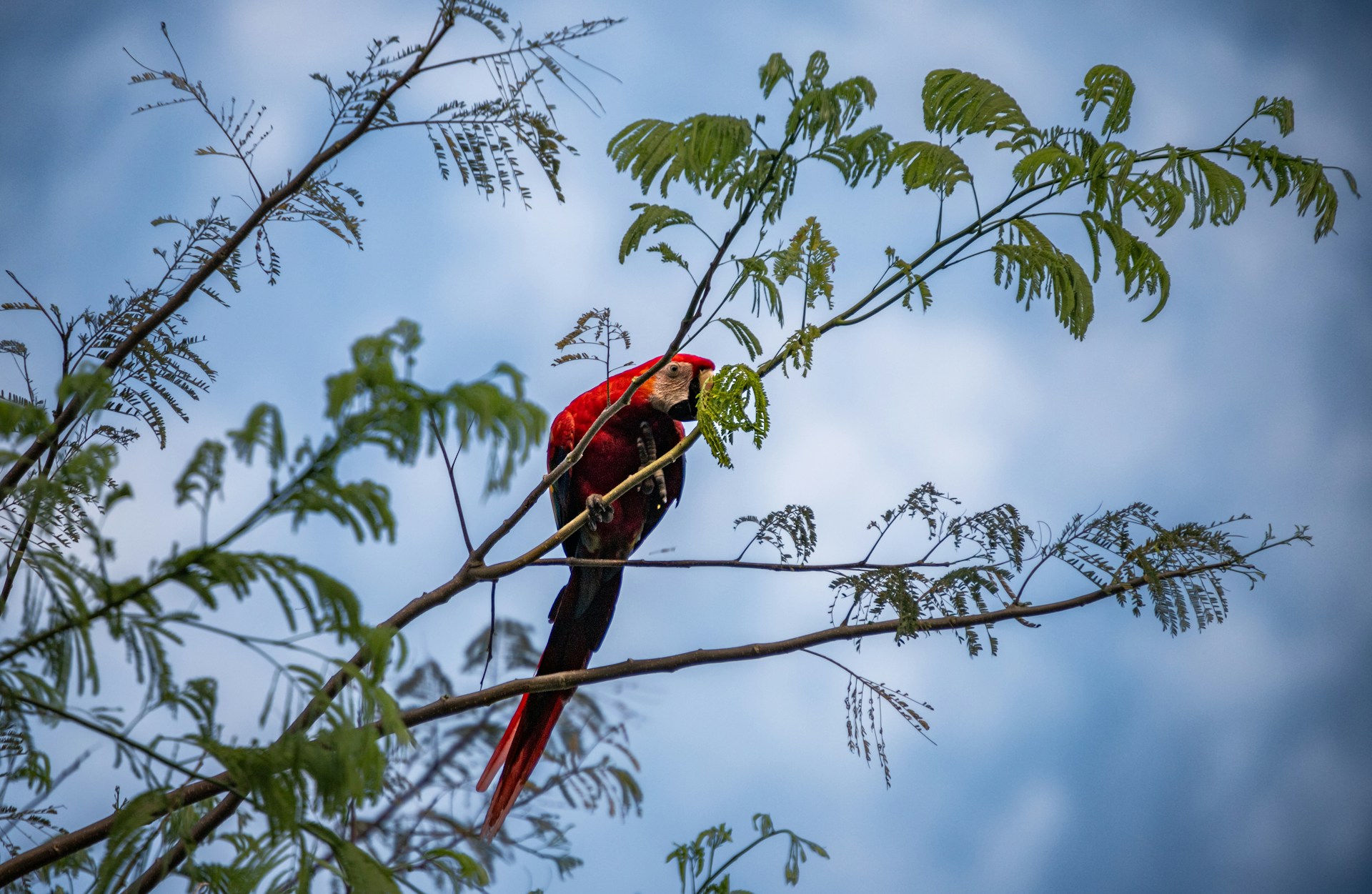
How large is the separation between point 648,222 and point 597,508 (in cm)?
92

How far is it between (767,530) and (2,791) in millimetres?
1122

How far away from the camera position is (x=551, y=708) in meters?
1.99

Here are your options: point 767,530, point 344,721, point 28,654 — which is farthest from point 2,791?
point 767,530

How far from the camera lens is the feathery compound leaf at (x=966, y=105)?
4.47 ft

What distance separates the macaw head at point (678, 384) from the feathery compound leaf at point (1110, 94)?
1.14 m

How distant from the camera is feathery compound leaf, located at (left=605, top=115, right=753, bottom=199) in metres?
1.18

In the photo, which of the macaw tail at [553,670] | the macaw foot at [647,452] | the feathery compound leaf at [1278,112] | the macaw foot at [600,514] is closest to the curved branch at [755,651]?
the macaw tail at [553,670]

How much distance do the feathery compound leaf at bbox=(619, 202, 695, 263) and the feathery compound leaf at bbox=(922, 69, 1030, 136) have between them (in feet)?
1.33

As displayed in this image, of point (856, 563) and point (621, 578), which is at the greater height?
point (621, 578)

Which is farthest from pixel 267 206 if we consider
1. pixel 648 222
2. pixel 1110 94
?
pixel 1110 94

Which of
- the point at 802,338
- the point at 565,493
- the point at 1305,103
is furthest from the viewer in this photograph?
the point at 1305,103

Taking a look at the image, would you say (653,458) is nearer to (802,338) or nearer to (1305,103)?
(802,338)

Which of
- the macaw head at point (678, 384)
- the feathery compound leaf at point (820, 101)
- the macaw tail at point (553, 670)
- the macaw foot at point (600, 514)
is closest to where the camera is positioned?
the feathery compound leaf at point (820, 101)

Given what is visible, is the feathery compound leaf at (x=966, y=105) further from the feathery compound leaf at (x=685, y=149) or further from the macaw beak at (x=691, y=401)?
the macaw beak at (x=691, y=401)
